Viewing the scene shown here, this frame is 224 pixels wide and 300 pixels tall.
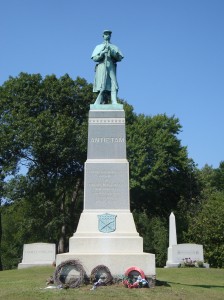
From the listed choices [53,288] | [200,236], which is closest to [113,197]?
[53,288]

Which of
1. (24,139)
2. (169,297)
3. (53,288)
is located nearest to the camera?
(169,297)

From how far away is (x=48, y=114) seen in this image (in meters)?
30.0

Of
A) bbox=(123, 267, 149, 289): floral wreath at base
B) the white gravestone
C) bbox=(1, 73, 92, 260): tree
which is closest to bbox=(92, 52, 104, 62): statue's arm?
bbox=(123, 267, 149, 289): floral wreath at base

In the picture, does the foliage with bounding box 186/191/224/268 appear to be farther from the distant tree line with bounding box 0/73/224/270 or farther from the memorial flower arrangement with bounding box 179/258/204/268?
the memorial flower arrangement with bounding box 179/258/204/268

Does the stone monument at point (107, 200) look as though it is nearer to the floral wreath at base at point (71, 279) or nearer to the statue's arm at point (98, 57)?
the statue's arm at point (98, 57)

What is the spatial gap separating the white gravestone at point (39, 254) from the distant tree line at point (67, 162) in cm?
391

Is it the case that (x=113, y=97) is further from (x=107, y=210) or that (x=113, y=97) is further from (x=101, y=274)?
(x=101, y=274)

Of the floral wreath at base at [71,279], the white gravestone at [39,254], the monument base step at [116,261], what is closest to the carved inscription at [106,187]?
the monument base step at [116,261]

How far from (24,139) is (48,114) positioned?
8.10 feet

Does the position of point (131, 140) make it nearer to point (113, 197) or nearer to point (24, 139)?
point (24, 139)

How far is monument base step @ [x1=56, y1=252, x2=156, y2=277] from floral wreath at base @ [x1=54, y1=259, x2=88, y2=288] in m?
0.28

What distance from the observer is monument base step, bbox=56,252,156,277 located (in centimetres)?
1269

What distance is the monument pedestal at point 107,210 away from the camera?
42.1 ft

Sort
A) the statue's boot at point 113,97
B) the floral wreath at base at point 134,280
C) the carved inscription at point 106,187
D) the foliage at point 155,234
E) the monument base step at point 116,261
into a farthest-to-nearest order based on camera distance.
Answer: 1. the foliage at point 155,234
2. the statue's boot at point 113,97
3. the carved inscription at point 106,187
4. the monument base step at point 116,261
5. the floral wreath at base at point 134,280
